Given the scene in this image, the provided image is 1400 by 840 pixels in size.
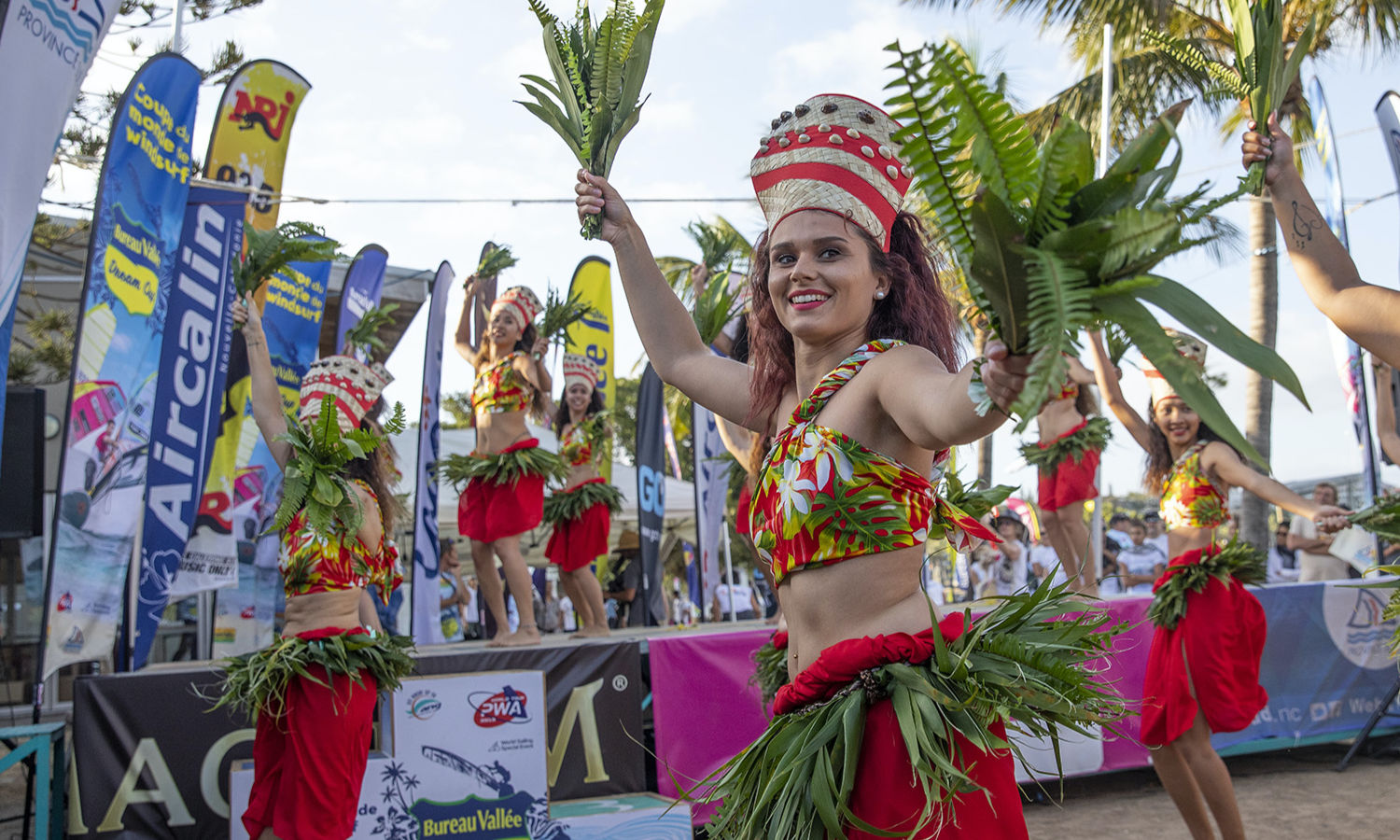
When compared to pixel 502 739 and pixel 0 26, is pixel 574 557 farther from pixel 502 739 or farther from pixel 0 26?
pixel 0 26

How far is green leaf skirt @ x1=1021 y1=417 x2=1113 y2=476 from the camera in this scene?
5.81m

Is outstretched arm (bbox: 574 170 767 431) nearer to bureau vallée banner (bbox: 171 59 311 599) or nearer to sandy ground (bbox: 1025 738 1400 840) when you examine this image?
sandy ground (bbox: 1025 738 1400 840)

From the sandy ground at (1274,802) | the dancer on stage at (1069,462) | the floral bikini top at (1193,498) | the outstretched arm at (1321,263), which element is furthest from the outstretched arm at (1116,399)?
the outstretched arm at (1321,263)

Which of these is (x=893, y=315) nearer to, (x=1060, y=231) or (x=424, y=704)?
(x=1060, y=231)

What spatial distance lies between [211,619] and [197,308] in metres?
2.55

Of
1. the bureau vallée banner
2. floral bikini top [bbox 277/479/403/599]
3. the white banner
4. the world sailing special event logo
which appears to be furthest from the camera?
the white banner

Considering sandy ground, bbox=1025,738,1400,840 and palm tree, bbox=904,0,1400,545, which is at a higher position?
palm tree, bbox=904,0,1400,545

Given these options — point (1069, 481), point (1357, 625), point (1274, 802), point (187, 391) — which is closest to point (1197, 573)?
point (1069, 481)

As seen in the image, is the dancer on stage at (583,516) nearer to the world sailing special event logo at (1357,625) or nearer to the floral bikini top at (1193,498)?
the floral bikini top at (1193,498)

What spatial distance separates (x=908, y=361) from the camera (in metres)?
1.53

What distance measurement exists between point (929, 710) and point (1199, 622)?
124 inches

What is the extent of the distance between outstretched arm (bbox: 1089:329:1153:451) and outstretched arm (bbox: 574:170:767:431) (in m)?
2.92

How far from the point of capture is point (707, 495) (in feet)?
26.6

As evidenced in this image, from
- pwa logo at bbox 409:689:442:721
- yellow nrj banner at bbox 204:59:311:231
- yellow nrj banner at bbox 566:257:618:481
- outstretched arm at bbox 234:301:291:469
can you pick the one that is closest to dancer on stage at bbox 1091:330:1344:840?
pwa logo at bbox 409:689:442:721
